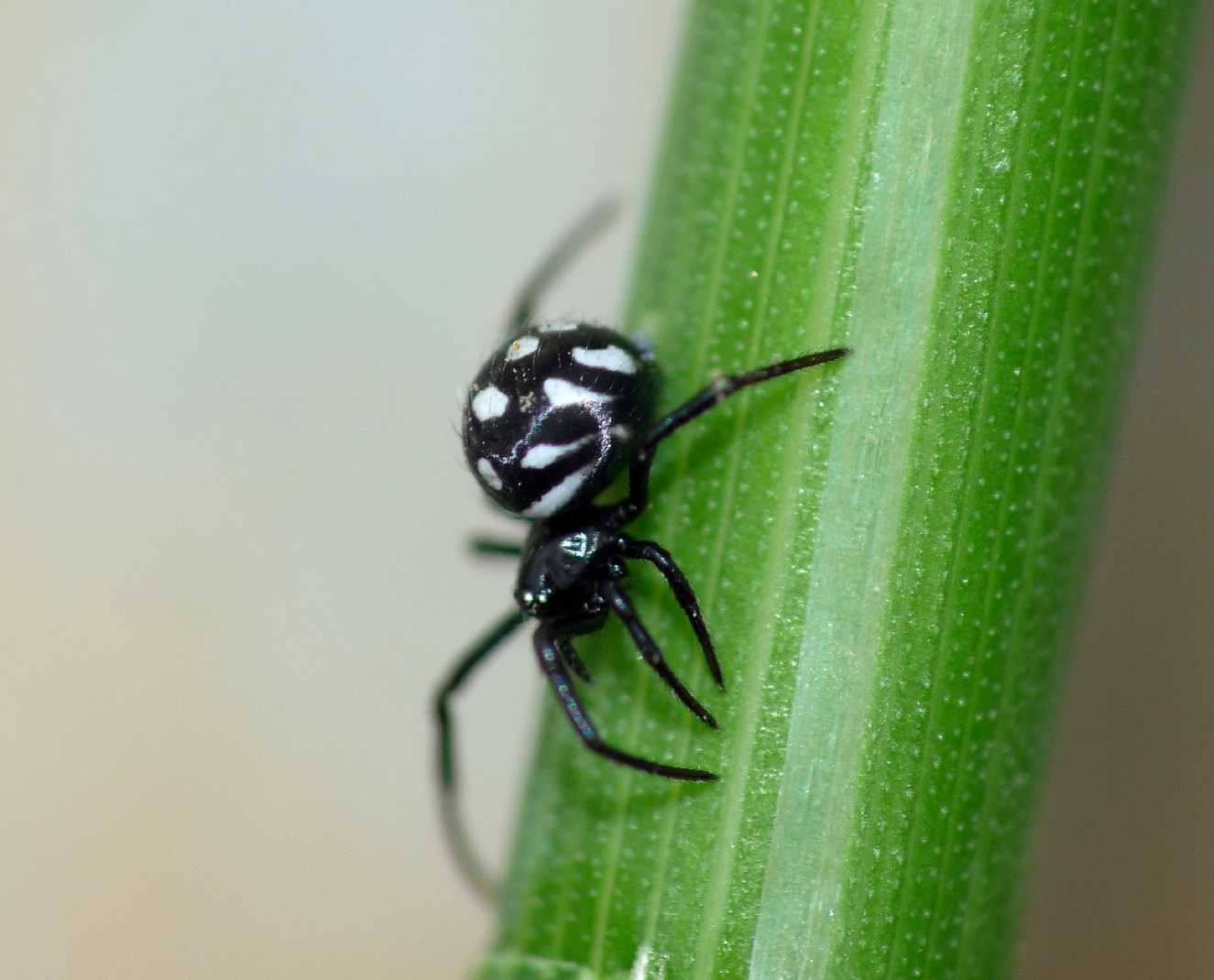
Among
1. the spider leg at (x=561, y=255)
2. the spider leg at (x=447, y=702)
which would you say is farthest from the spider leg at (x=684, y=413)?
the spider leg at (x=561, y=255)

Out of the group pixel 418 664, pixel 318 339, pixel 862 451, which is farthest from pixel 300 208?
pixel 862 451

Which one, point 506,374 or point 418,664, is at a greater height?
point 506,374

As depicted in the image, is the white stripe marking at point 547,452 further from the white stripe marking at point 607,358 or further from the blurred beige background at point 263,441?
the blurred beige background at point 263,441

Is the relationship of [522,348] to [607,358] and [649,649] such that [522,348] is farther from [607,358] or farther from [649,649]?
[649,649]

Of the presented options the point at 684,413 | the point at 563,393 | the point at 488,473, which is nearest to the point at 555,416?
the point at 563,393

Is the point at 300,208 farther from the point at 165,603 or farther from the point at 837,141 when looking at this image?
the point at 837,141
